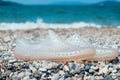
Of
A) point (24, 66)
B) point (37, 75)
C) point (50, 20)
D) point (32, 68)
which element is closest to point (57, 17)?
point (50, 20)

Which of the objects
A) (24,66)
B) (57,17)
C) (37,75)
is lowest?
(37,75)

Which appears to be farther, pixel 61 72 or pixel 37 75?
pixel 61 72

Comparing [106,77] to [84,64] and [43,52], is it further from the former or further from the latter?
[43,52]

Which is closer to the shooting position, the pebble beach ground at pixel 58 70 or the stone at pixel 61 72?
the pebble beach ground at pixel 58 70

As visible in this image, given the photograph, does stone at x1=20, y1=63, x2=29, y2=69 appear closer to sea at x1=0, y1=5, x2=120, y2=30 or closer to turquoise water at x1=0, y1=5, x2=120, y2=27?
sea at x1=0, y1=5, x2=120, y2=30

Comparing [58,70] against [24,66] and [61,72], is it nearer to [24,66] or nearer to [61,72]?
[61,72]

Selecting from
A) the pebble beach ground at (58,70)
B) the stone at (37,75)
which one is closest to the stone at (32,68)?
the pebble beach ground at (58,70)

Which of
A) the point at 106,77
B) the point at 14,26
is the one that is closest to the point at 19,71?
the point at 106,77

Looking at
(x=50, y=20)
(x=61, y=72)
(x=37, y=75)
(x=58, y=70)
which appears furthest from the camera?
(x=50, y=20)

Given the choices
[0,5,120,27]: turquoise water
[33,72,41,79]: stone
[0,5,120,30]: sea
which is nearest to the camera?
[33,72,41,79]: stone

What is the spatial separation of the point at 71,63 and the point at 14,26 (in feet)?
30.5

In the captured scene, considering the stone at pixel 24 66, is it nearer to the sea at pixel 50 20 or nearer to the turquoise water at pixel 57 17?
the sea at pixel 50 20

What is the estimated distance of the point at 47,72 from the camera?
4.12 metres

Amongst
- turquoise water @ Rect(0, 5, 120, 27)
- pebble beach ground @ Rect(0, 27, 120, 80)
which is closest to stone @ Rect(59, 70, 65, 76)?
pebble beach ground @ Rect(0, 27, 120, 80)
